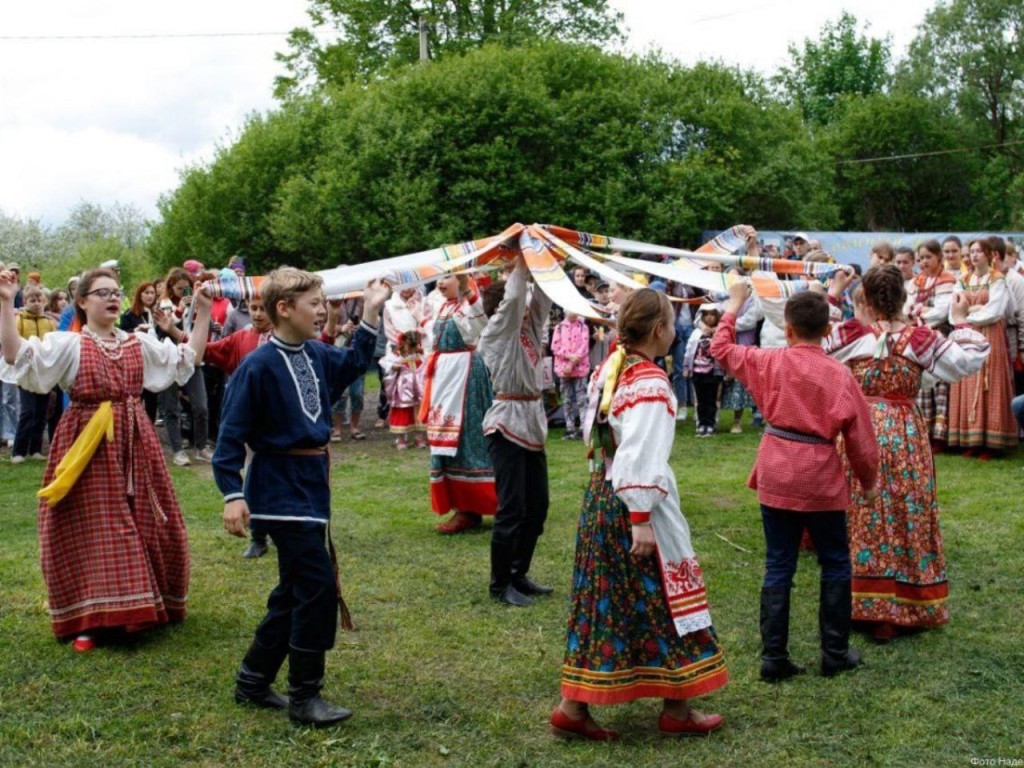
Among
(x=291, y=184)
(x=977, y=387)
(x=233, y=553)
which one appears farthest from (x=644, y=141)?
(x=233, y=553)

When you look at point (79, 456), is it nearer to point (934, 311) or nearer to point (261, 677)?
point (261, 677)

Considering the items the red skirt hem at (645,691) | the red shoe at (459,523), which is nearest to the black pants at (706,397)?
the red shoe at (459,523)

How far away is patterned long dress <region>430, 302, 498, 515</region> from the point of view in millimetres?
8492

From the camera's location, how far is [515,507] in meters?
6.48

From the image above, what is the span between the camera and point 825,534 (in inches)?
202

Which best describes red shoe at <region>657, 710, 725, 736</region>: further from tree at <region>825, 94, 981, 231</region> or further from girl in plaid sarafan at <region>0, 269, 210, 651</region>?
tree at <region>825, 94, 981, 231</region>

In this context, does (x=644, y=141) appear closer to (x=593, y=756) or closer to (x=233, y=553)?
(x=233, y=553)

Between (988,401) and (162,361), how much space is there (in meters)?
7.98

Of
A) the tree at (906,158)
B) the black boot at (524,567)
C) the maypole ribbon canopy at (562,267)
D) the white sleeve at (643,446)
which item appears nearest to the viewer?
the white sleeve at (643,446)

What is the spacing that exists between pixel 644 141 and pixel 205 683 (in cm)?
A: 1868

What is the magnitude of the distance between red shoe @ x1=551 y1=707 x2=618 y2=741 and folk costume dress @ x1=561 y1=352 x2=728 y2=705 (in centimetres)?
10

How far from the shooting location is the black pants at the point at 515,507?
21.2ft

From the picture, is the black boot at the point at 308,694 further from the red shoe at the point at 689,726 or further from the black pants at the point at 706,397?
the black pants at the point at 706,397

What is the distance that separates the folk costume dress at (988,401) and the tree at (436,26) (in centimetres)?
2204
